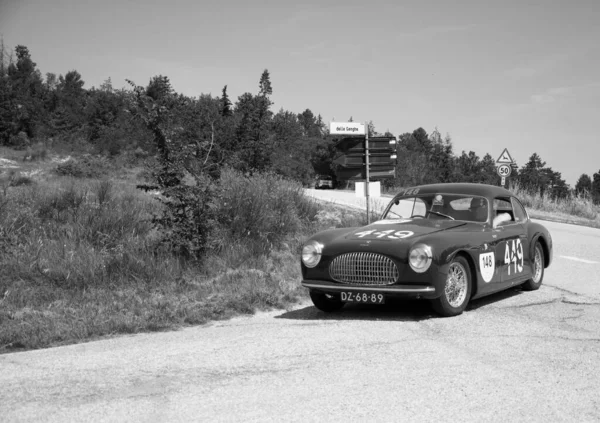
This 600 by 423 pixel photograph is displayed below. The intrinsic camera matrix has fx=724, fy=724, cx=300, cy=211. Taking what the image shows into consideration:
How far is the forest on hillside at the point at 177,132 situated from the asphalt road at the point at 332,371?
5.19 metres

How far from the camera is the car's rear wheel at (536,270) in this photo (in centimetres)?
1020

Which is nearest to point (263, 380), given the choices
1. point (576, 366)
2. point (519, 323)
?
point (576, 366)

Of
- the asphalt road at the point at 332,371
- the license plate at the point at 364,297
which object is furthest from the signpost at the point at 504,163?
the license plate at the point at 364,297

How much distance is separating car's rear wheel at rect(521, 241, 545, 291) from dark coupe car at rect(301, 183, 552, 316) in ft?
0.07

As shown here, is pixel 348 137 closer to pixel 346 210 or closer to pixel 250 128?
pixel 346 210

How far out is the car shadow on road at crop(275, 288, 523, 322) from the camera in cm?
820

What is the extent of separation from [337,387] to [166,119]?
8.40 m

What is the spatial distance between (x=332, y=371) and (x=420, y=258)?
97.4 inches

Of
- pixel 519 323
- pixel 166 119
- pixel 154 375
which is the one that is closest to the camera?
pixel 154 375

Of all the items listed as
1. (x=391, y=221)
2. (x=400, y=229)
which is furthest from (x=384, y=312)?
(x=391, y=221)

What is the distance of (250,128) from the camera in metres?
37.0

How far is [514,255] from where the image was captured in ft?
31.2

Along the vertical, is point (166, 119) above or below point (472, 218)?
above

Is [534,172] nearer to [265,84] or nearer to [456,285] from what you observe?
[265,84]
